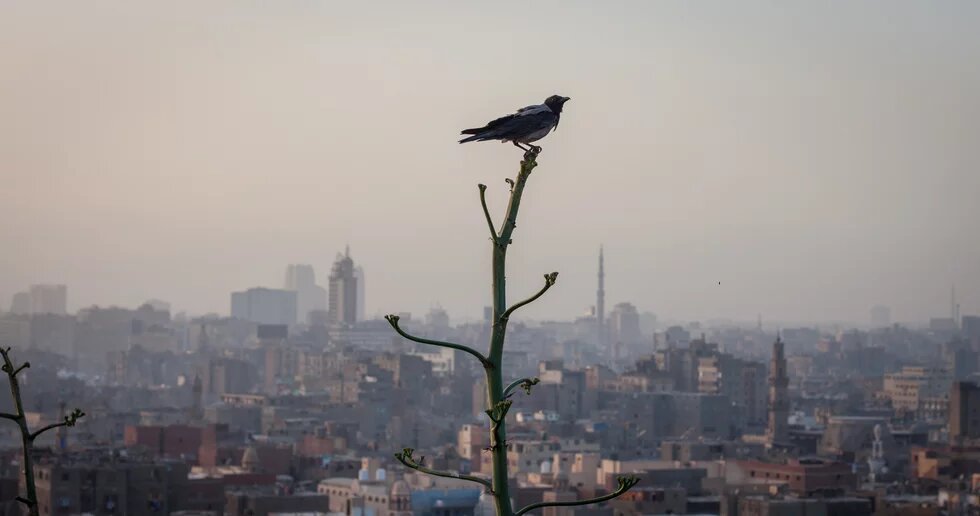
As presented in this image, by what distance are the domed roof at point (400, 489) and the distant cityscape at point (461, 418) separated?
65 millimetres

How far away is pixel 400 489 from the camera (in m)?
42.1

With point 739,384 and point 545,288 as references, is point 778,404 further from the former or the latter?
point 545,288

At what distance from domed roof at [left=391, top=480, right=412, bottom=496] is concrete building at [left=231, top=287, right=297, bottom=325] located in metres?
137

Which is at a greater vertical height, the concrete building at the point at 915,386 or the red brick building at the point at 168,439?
the concrete building at the point at 915,386

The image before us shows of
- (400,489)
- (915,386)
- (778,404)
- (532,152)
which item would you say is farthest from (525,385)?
(915,386)

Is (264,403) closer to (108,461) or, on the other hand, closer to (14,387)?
(108,461)

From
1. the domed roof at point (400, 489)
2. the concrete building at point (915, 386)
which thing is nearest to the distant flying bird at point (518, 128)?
the domed roof at point (400, 489)

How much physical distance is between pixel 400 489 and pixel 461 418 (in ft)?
153

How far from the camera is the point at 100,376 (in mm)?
119625

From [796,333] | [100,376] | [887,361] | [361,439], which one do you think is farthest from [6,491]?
[796,333]

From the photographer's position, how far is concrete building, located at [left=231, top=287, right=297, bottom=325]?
591ft

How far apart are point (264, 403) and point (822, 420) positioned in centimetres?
2167

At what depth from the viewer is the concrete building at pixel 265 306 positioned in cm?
18012

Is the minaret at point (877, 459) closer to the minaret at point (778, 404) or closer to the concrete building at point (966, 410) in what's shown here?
the concrete building at point (966, 410)
